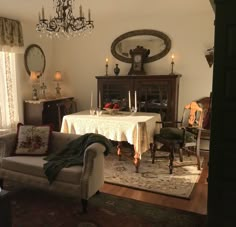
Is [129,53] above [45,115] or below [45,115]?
above

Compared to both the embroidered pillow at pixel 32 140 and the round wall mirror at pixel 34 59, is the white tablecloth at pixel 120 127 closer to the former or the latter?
the embroidered pillow at pixel 32 140

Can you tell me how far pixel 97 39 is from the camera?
16.7 ft

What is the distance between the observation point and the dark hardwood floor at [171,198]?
8.14 ft

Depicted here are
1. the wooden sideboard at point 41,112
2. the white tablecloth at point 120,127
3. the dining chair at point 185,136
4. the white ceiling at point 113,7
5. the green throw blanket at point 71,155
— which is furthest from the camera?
the wooden sideboard at point 41,112

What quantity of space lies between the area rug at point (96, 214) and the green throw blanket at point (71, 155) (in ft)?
1.06

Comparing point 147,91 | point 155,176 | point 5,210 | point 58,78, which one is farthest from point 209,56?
point 5,210

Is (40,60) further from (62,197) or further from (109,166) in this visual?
(62,197)

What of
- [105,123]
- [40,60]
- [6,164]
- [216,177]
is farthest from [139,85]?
[216,177]

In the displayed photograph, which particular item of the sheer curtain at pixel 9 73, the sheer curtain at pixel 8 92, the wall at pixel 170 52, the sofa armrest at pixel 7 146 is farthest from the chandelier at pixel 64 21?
the sheer curtain at pixel 8 92

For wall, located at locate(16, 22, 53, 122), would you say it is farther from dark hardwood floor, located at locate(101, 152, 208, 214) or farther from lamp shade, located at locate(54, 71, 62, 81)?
dark hardwood floor, located at locate(101, 152, 208, 214)

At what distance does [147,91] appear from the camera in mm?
4426

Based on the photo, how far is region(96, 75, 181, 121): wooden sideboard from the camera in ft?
14.0

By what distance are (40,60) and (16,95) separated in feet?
3.30

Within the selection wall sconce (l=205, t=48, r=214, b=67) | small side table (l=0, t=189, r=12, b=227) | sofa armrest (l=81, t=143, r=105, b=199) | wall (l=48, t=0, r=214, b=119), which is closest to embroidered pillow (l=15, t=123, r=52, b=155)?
sofa armrest (l=81, t=143, r=105, b=199)
